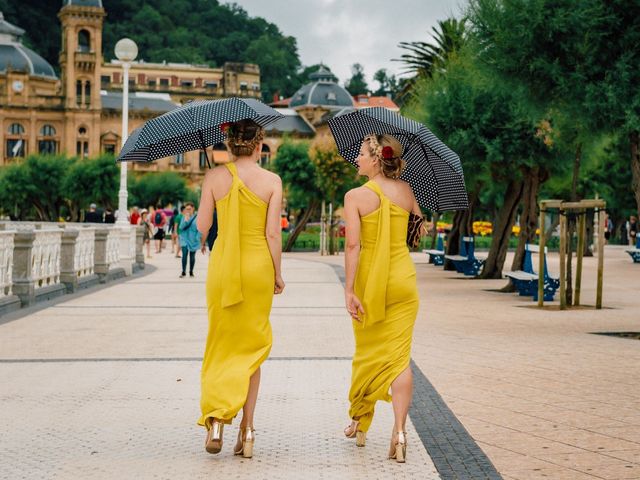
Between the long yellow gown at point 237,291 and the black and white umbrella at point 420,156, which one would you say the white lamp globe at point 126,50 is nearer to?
the black and white umbrella at point 420,156

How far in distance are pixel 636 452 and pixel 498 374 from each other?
3327 mm

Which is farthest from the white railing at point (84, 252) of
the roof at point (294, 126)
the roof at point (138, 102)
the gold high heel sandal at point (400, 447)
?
the roof at point (294, 126)

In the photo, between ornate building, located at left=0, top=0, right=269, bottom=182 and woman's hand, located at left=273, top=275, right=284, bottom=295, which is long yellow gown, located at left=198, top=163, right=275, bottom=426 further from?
ornate building, located at left=0, top=0, right=269, bottom=182

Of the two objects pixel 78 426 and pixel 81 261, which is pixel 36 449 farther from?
pixel 81 261

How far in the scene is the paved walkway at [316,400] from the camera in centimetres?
632

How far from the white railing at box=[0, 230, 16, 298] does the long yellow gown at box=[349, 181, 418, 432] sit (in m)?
9.81

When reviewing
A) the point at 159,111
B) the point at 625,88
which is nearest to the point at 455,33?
the point at 625,88

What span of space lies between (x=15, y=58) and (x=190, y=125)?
4915 inches

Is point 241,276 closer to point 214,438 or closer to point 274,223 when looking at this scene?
point 274,223

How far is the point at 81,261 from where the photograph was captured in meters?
21.7

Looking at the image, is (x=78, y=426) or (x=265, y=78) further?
(x=265, y=78)

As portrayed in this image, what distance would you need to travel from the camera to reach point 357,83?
7608 inches

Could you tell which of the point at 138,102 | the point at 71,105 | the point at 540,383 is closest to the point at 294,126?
the point at 138,102

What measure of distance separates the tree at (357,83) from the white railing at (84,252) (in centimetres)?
16806
